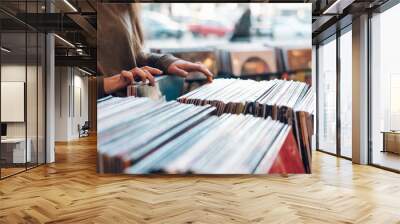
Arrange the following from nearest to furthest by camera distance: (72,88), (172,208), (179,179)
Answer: (172,208), (179,179), (72,88)

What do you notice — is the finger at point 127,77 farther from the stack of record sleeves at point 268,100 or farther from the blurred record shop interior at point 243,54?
the stack of record sleeves at point 268,100

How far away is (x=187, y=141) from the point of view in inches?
237

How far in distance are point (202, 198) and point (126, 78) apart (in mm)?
2466

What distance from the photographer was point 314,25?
26.7 ft

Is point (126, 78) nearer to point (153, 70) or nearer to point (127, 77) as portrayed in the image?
point (127, 77)

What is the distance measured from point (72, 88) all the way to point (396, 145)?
1227cm

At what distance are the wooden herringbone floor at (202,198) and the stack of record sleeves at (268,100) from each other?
84 cm

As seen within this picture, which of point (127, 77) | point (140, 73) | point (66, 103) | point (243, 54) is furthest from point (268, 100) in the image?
point (66, 103)

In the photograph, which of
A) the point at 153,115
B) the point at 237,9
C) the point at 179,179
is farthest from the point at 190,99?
the point at 237,9

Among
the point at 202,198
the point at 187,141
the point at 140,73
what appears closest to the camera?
the point at 202,198

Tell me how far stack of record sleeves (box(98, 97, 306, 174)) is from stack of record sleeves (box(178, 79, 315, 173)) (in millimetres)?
112

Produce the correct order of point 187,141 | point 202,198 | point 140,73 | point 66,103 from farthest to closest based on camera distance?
point 66,103 < point 140,73 < point 187,141 < point 202,198

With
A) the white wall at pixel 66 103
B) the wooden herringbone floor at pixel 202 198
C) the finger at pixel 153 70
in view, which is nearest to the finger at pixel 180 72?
the finger at pixel 153 70

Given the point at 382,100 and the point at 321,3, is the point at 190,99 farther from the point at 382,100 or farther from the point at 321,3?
the point at 382,100
